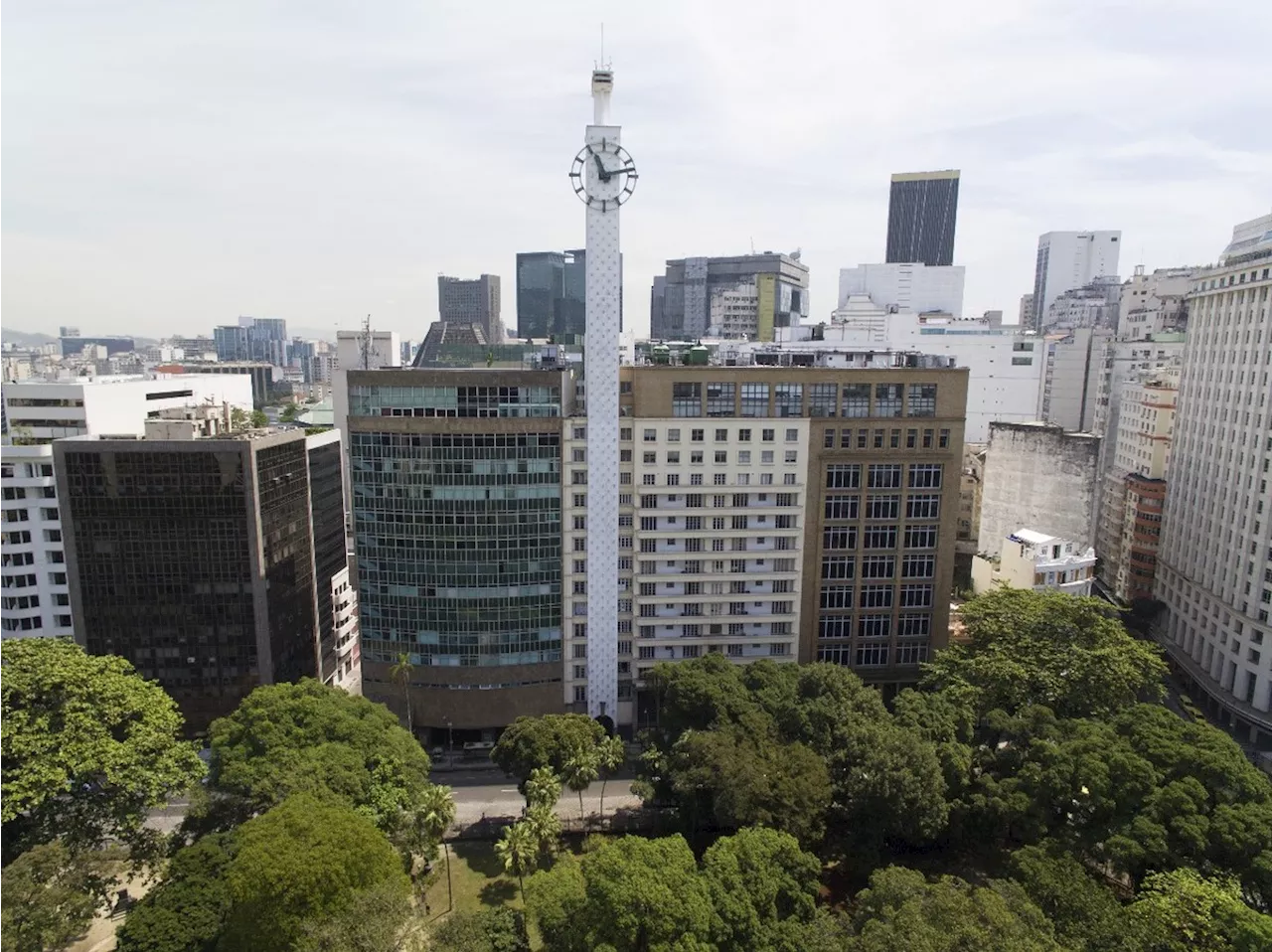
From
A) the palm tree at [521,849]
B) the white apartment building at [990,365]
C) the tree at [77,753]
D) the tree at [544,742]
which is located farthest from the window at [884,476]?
the white apartment building at [990,365]

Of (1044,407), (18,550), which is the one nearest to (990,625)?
(18,550)

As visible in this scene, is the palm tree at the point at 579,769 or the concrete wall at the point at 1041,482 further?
the concrete wall at the point at 1041,482

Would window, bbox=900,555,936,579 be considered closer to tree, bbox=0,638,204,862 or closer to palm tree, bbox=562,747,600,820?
palm tree, bbox=562,747,600,820

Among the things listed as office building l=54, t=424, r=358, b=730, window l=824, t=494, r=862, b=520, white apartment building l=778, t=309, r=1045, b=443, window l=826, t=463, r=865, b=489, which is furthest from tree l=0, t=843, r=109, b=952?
white apartment building l=778, t=309, r=1045, b=443

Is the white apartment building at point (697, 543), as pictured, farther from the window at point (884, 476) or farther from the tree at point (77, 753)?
the tree at point (77, 753)

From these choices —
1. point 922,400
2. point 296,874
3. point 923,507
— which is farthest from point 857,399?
point 296,874

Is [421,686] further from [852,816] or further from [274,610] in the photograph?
[852,816]

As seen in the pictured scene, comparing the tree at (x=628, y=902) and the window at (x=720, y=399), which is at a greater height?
the window at (x=720, y=399)
